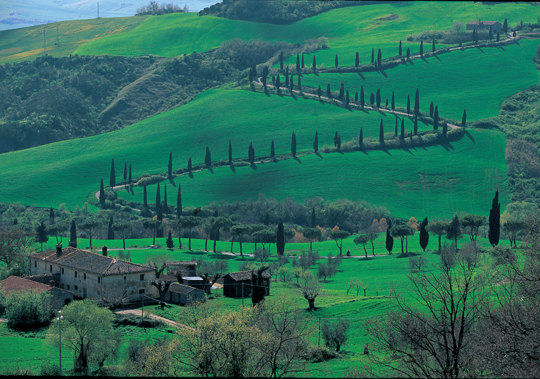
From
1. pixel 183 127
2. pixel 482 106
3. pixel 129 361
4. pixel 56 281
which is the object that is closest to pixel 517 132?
pixel 482 106

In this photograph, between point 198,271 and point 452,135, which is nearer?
point 198,271

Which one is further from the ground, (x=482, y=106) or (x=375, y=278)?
(x=482, y=106)

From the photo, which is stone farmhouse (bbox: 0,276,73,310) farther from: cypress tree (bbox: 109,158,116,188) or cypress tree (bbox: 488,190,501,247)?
cypress tree (bbox: 109,158,116,188)

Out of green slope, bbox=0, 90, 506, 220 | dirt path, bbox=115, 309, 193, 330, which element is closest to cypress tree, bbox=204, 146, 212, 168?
green slope, bbox=0, 90, 506, 220

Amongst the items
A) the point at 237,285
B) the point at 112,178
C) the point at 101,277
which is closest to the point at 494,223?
the point at 237,285

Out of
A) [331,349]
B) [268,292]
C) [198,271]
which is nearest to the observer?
[331,349]

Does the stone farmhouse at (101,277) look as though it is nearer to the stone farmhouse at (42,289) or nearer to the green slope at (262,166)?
the stone farmhouse at (42,289)

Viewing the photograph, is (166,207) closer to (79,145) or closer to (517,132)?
(79,145)

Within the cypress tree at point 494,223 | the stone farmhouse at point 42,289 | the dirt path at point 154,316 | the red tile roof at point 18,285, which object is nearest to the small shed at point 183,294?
the dirt path at point 154,316
